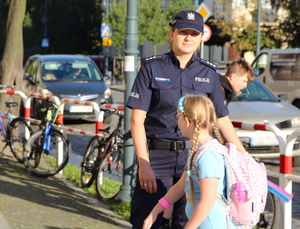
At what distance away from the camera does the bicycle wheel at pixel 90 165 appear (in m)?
8.00

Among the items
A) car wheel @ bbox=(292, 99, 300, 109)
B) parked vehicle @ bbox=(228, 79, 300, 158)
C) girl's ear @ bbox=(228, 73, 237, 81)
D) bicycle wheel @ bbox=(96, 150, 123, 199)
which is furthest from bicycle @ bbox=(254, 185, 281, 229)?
car wheel @ bbox=(292, 99, 300, 109)

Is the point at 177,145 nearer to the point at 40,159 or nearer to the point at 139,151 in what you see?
the point at 139,151

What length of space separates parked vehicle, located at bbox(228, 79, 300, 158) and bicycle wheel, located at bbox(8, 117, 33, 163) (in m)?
3.10

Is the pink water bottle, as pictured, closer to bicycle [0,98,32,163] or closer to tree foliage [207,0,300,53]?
bicycle [0,98,32,163]

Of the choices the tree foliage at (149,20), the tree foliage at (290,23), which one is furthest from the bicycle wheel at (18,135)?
the tree foliage at (149,20)

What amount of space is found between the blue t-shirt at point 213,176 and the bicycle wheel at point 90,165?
457 centimetres

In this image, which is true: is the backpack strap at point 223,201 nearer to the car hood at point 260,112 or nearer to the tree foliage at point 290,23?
the car hood at point 260,112

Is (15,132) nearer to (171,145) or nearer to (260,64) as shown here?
(171,145)

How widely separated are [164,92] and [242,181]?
106 centimetres

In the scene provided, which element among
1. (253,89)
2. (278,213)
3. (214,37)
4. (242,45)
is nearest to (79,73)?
(253,89)

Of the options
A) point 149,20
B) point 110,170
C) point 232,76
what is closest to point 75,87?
point 110,170

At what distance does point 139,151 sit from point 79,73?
Result: 14.1 meters

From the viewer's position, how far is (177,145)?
427 centimetres

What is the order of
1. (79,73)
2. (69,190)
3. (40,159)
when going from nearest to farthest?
1. (69,190)
2. (40,159)
3. (79,73)
